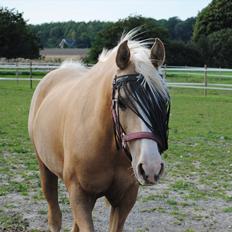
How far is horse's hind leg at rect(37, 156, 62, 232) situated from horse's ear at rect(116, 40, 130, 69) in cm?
193

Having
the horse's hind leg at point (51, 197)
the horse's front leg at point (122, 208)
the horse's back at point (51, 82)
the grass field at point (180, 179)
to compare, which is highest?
the horse's back at point (51, 82)

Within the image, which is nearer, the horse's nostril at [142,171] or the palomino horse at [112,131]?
the horse's nostril at [142,171]

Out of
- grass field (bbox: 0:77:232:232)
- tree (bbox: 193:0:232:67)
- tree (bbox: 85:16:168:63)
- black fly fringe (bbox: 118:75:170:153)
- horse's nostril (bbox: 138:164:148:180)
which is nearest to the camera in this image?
horse's nostril (bbox: 138:164:148:180)

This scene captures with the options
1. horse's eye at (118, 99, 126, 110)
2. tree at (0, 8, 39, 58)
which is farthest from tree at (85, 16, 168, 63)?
horse's eye at (118, 99, 126, 110)

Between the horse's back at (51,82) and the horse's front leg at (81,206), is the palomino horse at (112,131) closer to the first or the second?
the horse's front leg at (81,206)

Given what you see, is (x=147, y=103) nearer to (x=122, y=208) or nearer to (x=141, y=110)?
(x=141, y=110)

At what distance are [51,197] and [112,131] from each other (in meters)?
1.65

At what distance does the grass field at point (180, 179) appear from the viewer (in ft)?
15.7

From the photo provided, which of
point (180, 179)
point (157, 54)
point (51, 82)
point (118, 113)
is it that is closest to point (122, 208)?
point (118, 113)

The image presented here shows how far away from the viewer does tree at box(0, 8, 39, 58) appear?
40.0m

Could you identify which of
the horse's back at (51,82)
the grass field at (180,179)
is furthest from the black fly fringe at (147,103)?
the grass field at (180,179)

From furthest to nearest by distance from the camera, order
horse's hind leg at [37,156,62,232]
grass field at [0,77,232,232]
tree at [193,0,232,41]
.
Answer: tree at [193,0,232,41] → grass field at [0,77,232,232] → horse's hind leg at [37,156,62,232]

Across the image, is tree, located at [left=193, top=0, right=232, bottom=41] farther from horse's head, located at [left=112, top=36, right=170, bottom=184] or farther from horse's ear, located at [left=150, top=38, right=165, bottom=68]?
horse's head, located at [left=112, top=36, right=170, bottom=184]

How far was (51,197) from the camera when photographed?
4453 mm
